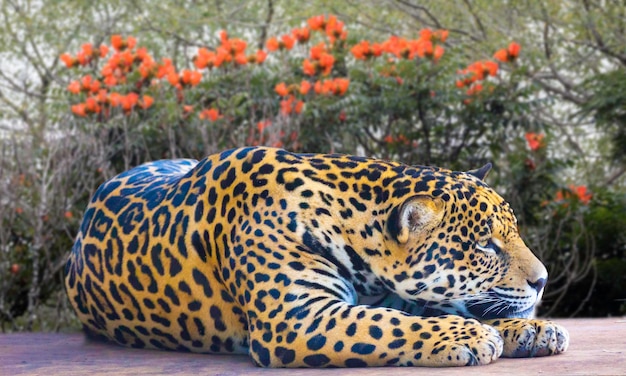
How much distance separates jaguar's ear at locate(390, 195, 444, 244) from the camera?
14.8 ft

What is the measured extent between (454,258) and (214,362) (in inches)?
50.1

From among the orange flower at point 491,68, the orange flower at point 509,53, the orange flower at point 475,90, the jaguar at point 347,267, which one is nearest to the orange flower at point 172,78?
the orange flower at point 475,90

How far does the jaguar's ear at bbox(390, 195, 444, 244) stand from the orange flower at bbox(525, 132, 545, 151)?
617 centimetres

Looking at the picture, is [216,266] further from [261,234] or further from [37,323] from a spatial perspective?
[37,323]

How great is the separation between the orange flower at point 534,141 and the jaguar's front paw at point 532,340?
240 inches

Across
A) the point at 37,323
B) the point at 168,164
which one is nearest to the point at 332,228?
the point at 168,164

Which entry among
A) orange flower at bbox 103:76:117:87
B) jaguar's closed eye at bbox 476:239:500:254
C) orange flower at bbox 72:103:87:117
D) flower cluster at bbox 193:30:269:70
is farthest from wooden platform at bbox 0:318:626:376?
flower cluster at bbox 193:30:269:70

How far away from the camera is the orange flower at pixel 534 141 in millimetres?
10484

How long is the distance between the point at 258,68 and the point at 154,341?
19.5ft

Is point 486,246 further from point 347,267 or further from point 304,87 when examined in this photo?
point 304,87

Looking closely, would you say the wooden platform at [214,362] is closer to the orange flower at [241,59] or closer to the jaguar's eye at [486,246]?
the jaguar's eye at [486,246]

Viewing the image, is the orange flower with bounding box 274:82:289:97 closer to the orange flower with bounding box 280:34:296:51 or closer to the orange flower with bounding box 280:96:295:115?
the orange flower with bounding box 280:96:295:115

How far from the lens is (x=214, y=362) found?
486 cm

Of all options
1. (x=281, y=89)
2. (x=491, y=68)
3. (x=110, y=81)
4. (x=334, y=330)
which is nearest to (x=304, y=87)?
(x=281, y=89)
